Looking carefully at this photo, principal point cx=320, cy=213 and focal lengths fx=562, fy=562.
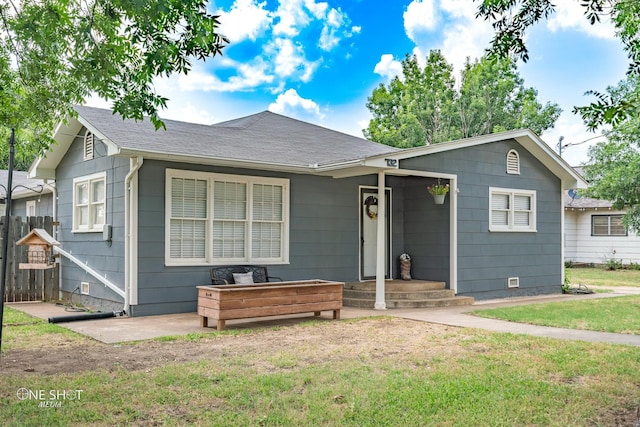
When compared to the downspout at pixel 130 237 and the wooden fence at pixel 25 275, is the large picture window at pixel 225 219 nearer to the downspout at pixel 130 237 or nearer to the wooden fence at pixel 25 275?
the downspout at pixel 130 237

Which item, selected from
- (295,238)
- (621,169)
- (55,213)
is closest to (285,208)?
(295,238)

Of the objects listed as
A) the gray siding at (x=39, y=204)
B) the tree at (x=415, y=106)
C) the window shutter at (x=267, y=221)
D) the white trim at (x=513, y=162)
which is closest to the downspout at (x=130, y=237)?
the window shutter at (x=267, y=221)

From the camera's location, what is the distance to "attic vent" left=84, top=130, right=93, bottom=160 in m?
10.7

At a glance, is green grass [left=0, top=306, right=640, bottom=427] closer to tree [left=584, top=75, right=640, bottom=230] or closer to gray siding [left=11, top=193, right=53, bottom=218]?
gray siding [left=11, top=193, right=53, bottom=218]

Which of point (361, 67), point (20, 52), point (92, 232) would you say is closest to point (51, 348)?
point (20, 52)

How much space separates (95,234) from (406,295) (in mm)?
6027

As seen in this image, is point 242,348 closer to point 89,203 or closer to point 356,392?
point 356,392

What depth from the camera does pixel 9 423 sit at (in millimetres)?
3965

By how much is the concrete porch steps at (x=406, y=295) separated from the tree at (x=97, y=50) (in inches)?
253

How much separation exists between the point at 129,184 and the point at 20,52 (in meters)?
3.35

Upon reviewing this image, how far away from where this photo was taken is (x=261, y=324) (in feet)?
28.2

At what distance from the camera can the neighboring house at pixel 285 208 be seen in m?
9.40

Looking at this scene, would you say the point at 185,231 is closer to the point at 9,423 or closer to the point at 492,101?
the point at 9,423

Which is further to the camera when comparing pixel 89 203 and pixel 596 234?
pixel 596 234
